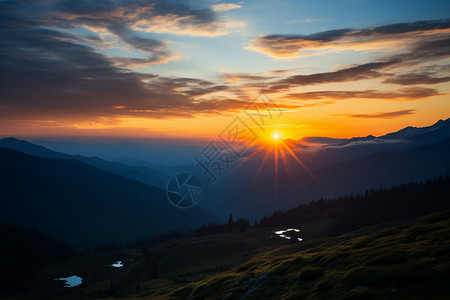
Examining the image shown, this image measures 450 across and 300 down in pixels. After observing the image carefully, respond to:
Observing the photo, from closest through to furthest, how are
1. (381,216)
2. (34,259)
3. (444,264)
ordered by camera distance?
(444,264) < (381,216) < (34,259)

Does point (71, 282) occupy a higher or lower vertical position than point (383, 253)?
lower

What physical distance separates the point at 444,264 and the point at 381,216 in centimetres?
14058

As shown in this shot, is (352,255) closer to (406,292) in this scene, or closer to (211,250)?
→ (406,292)

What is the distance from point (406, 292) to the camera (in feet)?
66.3

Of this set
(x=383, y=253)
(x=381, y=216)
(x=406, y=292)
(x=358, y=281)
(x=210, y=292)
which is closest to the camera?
(x=406, y=292)

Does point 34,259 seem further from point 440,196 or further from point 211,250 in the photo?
point 440,196

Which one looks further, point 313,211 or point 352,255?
point 313,211

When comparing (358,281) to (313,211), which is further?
(313,211)

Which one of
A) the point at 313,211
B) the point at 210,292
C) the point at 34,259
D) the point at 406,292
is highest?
the point at 406,292

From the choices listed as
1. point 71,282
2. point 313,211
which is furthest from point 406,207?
point 71,282

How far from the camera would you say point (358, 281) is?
23.9 meters

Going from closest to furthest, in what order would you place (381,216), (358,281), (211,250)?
(358,281) → (211,250) → (381,216)

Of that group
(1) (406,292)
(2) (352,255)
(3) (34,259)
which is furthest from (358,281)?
(3) (34,259)

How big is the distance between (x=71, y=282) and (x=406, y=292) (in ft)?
513
